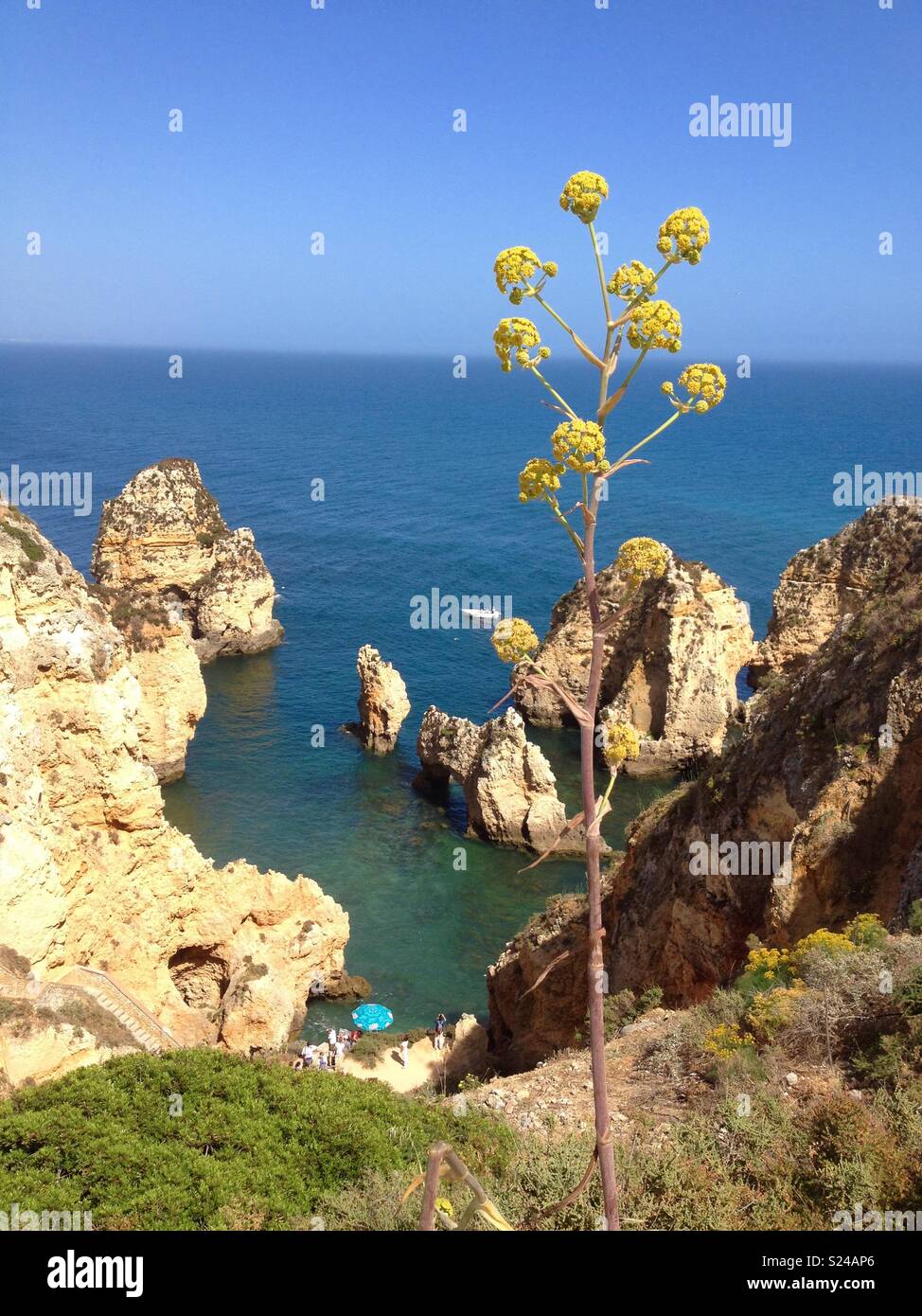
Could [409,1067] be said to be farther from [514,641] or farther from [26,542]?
[514,641]

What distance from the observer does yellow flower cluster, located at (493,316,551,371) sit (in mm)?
3908

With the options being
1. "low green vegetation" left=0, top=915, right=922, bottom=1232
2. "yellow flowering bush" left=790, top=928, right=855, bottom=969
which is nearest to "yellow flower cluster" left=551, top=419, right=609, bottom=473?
"low green vegetation" left=0, top=915, right=922, bottom=1232

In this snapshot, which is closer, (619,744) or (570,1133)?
(619,744)

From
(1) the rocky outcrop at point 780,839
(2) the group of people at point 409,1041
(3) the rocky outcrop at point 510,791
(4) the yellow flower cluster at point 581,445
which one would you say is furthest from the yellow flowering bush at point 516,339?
(3) the rocky outcrop at point 510,791

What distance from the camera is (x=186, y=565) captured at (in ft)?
192

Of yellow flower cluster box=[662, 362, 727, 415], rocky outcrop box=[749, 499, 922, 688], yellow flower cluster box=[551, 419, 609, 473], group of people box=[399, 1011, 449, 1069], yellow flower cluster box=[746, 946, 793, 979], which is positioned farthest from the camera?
rocky outcrop box=[749, 499, 922, 688]

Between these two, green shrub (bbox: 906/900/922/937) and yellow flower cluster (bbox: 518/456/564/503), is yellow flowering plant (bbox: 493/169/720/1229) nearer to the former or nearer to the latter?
yellow flower cluster (bbox: 518/456/564/503)

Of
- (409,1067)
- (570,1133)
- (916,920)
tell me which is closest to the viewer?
(570,1133)

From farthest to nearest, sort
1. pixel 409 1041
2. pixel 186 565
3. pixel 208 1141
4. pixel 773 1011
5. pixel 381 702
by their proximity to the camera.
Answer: pixel 186 565
pixel 381 702
pixel 409 1041
pixel 773 1011
pixel 208 1141

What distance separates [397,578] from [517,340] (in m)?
68.4

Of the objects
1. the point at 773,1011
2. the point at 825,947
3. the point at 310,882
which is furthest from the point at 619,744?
the point at 310,882

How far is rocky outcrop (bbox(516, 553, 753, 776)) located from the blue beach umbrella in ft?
61.6

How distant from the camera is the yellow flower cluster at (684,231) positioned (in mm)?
3934
